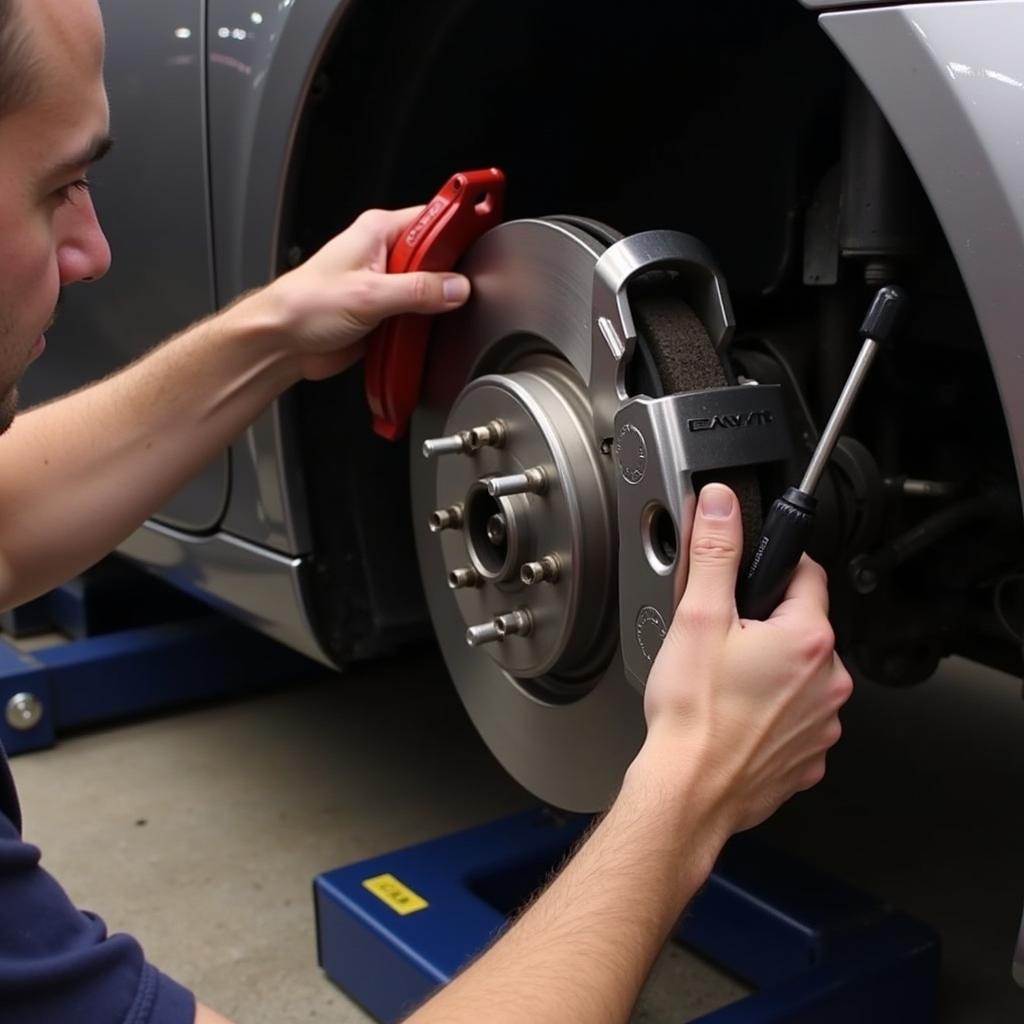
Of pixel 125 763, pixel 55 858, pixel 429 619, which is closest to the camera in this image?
pixel 429 619

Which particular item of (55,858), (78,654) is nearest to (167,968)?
(55,858)

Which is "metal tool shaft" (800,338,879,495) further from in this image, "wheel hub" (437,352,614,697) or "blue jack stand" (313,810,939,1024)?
"blue jack stand" (313,810,939,1024)

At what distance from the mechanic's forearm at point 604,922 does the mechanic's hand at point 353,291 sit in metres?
0.41

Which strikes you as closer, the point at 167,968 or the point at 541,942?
the point at 541,942

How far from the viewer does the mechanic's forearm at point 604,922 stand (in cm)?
62

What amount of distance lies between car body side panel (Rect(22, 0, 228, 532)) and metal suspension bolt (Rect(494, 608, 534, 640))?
390 millimetres

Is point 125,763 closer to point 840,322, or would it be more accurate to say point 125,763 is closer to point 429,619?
point 429,619

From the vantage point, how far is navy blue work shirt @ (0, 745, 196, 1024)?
0.62 m

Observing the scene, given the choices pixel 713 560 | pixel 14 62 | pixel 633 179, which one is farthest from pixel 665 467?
pixel 633 179

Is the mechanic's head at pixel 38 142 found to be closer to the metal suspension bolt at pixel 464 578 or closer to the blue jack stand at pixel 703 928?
the metal suspension bolt at pixel 464 578

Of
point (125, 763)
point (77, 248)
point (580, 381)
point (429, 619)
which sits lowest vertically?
point (125, 763)

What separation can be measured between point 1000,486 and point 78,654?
3.78 feet

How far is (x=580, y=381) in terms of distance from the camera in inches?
35.9

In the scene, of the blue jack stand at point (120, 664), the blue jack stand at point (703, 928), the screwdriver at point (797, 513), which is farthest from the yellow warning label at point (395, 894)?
the blue jack stand at point (120, 664)
